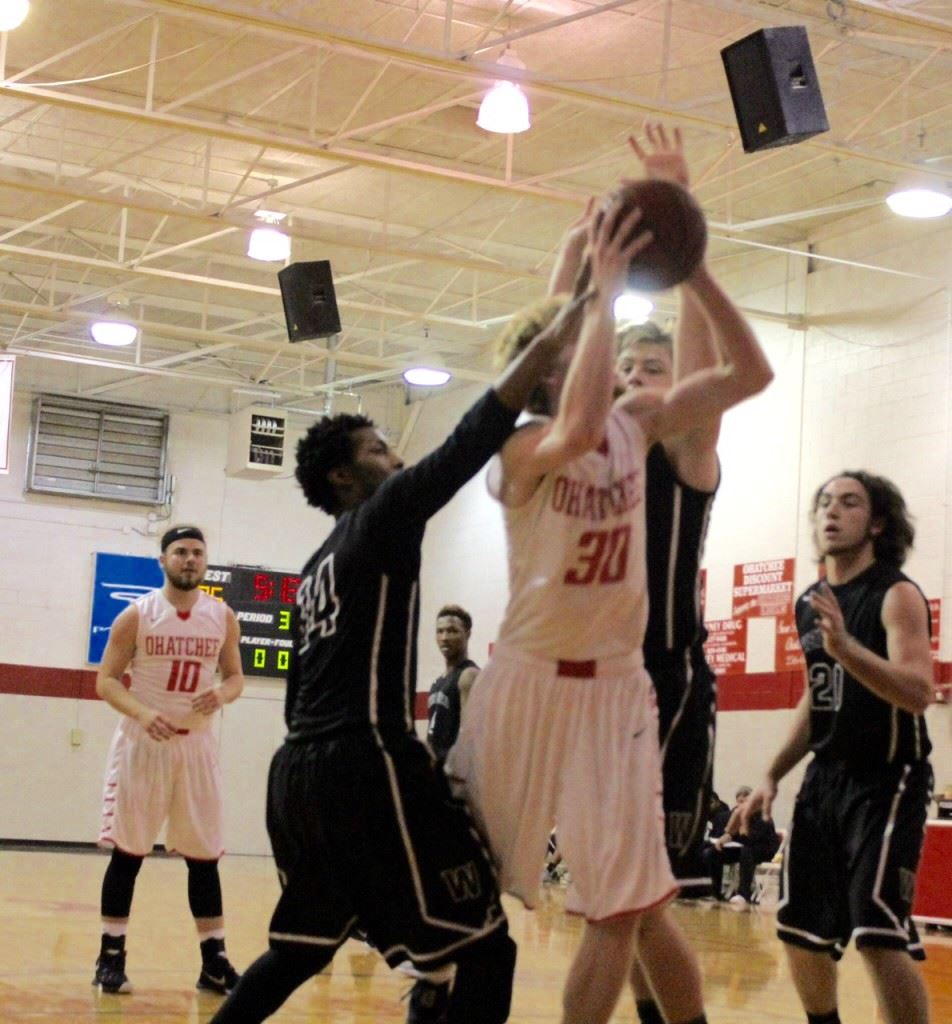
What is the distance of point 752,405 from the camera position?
17.1 m

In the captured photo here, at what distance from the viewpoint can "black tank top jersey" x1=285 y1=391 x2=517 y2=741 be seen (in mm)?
3590

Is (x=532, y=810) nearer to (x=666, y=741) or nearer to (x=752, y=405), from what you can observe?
(x=666, y=741)

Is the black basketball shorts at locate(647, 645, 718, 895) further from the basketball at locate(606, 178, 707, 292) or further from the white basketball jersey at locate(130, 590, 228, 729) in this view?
the white basketball jersey at locate(130, 590, 228, 729)

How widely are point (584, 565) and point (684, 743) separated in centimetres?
80

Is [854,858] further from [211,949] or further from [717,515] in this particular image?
[717,515]

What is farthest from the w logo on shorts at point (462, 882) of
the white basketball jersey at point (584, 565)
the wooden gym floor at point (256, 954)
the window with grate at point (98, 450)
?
the window with grate at point (98, 450)

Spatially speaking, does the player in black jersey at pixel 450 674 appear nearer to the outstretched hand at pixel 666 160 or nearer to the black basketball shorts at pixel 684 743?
the black basketball shorts at pixel 684 743

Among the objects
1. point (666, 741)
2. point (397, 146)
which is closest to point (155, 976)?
point (666, 741)

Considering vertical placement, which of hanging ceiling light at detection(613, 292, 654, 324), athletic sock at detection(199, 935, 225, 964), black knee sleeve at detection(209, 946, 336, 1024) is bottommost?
athletic sock at detection(199, 935, 225, 964)

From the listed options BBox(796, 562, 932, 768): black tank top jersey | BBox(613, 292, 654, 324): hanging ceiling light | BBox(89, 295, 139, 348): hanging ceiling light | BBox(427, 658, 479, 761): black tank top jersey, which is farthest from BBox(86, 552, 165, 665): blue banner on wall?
BBox(796, 562, 932, 768): black tank top jersey

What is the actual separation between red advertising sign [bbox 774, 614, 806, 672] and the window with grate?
354 inches

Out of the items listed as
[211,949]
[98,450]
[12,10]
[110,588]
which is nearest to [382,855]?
[211,949]

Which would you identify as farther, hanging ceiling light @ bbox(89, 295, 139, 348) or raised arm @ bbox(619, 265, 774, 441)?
hanging ceiling light @ bbox(89, 295, 139, 348)

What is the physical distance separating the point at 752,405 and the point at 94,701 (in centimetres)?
930
